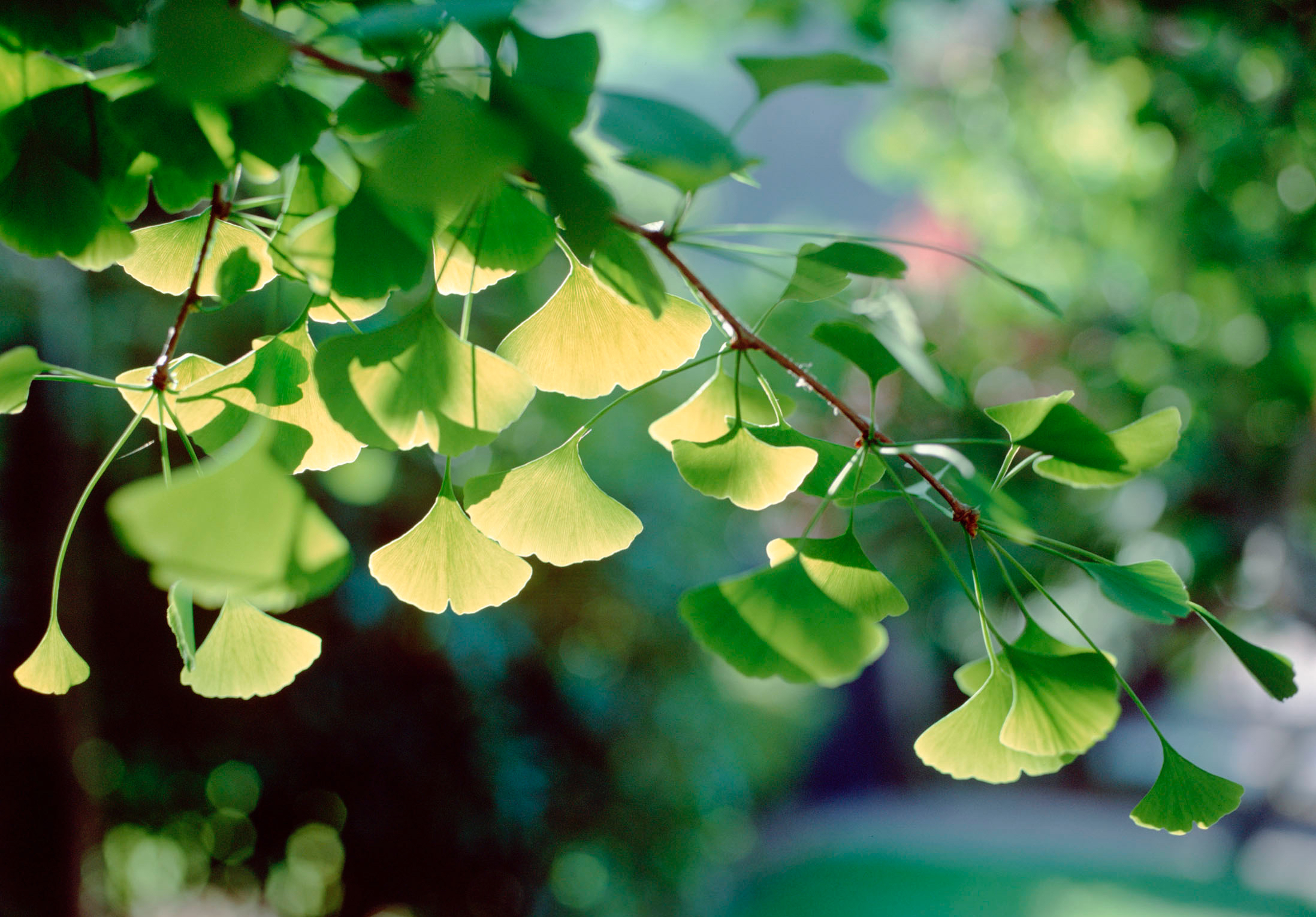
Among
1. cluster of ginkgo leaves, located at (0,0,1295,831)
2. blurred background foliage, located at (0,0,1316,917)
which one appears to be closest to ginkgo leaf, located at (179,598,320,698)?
cluster of ginkgo leaves, located at (0,0,1295,831)

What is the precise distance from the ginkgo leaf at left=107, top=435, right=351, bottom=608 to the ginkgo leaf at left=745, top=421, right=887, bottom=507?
0.17 metres

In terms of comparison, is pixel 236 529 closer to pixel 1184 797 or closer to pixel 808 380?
pixel 808 380

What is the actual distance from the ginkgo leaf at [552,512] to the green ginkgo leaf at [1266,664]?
0.76ft

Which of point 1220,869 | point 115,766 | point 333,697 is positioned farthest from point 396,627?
point 1220,869

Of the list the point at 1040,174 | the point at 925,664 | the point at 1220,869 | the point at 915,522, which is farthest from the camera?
the point at 925,664

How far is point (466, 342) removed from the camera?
0.92 feet

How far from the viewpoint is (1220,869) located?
3.31 metres

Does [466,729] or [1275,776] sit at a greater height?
[466,729]

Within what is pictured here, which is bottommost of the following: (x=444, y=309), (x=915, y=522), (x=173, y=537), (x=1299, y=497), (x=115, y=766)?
(x=115, y=766)

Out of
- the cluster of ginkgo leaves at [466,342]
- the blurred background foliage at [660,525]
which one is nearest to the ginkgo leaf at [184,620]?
the cluster of ginkgo leaves at [466,342]

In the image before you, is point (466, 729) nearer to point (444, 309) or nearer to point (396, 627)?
point (396, 627)

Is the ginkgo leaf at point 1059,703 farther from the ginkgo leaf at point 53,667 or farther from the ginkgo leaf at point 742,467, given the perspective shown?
the ginkgo leaf at point 53,667

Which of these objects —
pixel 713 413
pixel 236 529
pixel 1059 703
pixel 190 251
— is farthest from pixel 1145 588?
pixel 190 251

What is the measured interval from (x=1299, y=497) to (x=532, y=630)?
1.73 meters
